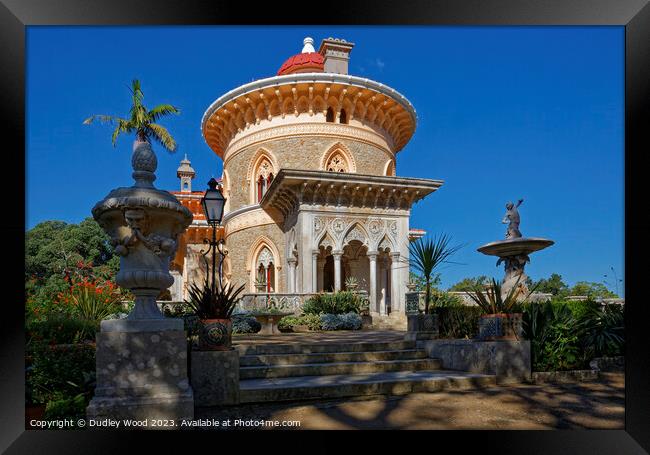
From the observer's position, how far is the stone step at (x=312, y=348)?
7480 millimetres

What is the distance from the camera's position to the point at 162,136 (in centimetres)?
2434

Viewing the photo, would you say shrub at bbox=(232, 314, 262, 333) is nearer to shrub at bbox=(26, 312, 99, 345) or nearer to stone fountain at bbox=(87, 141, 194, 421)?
shrub at bbox=(26, 312, 99, 345)

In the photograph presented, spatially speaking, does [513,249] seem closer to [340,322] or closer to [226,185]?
[340,322]

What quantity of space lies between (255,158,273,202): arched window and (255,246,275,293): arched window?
2584mm

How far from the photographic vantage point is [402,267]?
61.4 ft

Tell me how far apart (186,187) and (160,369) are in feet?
97.4

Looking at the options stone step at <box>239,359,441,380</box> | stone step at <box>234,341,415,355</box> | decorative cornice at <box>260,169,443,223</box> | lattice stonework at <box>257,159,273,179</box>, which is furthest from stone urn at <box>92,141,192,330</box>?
lattice stonework at <box>257,159,273,179</box>

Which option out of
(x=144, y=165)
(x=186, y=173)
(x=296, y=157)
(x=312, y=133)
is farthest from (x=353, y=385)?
(x=186, y=173)

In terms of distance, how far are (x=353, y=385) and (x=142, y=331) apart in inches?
108

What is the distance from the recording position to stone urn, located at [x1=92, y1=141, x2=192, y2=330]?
470 cm

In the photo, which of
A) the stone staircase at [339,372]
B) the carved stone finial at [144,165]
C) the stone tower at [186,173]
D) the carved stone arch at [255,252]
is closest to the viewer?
the carved stone finial at [144,165]

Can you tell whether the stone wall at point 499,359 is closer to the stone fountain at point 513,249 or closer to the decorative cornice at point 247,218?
the stone fountain at point 513,249

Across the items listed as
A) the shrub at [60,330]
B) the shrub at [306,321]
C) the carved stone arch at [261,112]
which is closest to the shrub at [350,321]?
the shrub at [306,321]

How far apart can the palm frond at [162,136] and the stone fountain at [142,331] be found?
20.7m
